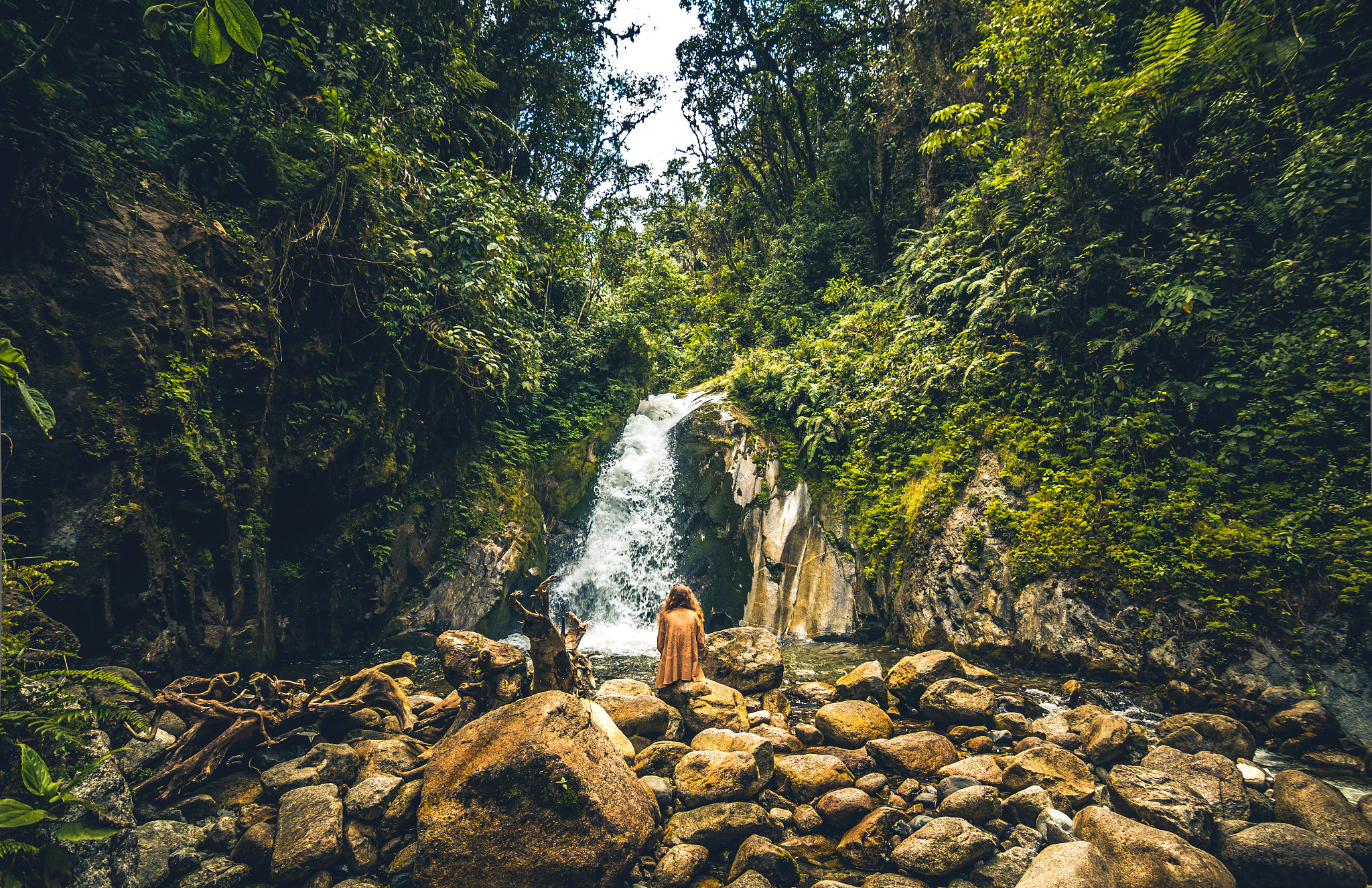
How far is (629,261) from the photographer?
19.0 metres

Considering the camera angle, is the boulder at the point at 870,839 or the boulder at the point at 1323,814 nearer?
the boulder at the point at 1323,814

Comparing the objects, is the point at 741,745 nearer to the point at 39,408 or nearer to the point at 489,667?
the point at 489,667

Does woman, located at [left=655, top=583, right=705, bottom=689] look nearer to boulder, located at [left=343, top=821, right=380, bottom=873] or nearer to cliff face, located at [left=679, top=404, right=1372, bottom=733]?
boulder, located at [left=343, top=821, right=380, bottom=873]

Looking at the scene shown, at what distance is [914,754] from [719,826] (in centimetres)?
217

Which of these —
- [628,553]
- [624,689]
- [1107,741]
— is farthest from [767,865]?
[628,553]

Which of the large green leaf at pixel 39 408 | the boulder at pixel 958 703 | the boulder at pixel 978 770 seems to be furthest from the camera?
the boulder at pixel 958 703

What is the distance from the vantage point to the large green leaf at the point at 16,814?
1.89m

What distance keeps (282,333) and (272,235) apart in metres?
1.33

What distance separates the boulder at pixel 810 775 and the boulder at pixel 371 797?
10.8 ft

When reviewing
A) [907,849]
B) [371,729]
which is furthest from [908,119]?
[371,729]

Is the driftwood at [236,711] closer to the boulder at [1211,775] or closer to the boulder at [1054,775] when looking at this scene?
the boulder at [1054,775]

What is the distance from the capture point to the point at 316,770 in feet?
14.5

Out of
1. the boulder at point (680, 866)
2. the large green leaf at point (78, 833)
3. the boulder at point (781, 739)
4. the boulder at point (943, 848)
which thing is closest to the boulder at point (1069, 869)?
the boulder at point (943, 848)

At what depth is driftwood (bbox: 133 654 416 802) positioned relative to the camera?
162 inches
